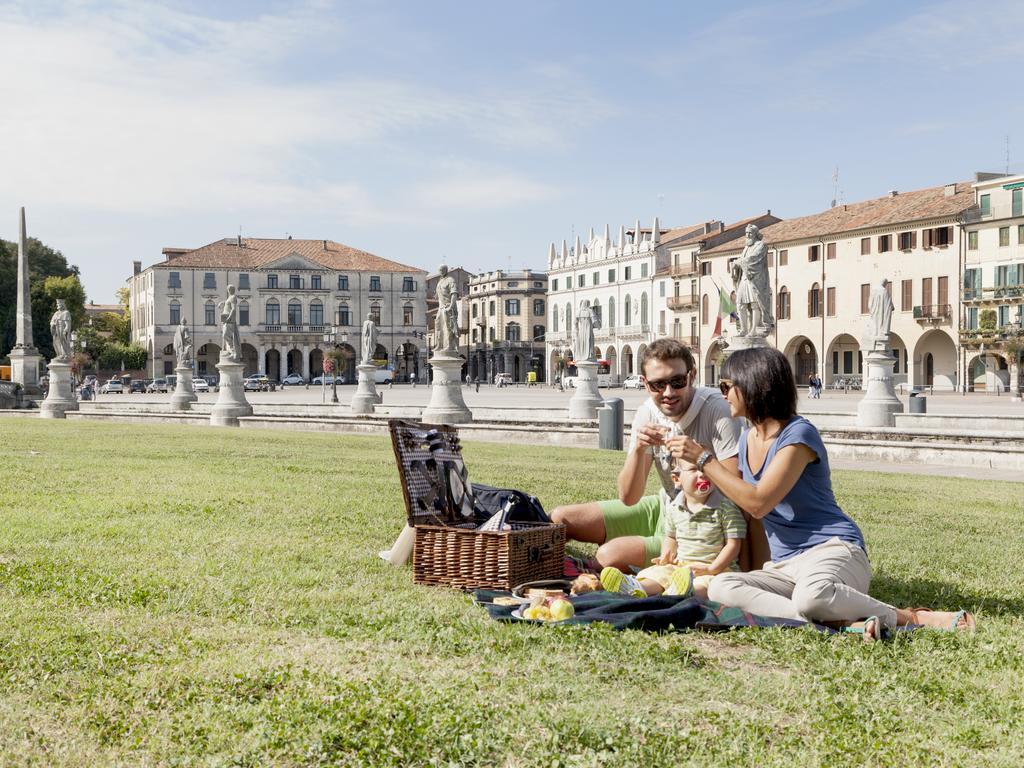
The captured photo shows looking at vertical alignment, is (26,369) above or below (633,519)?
above

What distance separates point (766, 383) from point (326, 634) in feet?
7.48

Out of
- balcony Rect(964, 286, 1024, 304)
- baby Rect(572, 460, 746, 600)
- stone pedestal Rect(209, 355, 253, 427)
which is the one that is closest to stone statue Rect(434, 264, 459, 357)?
stone pedestal Rect(209, 355, 253, 427)

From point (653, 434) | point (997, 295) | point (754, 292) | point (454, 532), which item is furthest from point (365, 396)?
point (997, 295)

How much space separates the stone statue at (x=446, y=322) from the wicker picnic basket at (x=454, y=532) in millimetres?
18824

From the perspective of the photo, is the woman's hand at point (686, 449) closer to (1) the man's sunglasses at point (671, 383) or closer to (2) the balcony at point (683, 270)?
(1) the man's sunglasses at point (671, 383)

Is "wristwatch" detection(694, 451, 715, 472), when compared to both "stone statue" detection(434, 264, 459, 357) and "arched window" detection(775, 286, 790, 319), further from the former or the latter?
"arched window" detection(775, 286, 790, 319)

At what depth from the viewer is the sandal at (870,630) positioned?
15.1 ft

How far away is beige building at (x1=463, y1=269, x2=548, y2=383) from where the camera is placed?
334 ft

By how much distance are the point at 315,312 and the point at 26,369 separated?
57646 mm

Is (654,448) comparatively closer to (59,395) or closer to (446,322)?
(446,322)

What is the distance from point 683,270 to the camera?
77562 millimetres

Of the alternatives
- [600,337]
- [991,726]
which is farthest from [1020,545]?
[600,337]

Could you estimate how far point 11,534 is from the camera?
7.20 m

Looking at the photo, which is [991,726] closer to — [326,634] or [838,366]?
[326,634]
